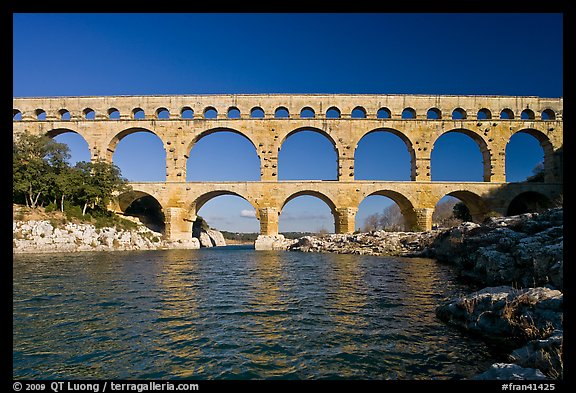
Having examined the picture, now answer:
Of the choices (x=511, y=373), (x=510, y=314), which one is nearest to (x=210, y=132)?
(x=510, y=314)

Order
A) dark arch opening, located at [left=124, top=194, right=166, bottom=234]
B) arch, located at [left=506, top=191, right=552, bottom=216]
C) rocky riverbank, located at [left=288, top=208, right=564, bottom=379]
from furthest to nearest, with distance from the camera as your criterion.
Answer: dark arch opening, located at [left=124, top=194, right=166, bottom=234] → arch, located at [left=506, top=191, right=552, bottom=216] → rocky riverbank, located at [left=288, top=208, right=564, bottom=379]

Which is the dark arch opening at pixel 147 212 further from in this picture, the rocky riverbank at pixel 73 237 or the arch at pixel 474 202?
the arch at pixel 474 202

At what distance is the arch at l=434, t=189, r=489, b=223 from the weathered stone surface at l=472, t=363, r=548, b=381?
2672cm

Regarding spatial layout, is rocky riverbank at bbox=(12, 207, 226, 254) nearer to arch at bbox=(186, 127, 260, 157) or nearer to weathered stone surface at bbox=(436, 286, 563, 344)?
arch at bbox=(186, 127, 260, 157)

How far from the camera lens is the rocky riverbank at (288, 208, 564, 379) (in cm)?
289

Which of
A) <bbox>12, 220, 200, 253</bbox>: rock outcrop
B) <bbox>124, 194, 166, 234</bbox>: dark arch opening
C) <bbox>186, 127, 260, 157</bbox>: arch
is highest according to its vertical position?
<bbox>186, 127, 260, 157</bbox>: arch

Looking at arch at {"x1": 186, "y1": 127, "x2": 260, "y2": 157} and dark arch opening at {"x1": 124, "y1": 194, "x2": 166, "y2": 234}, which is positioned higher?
arch at {"x1": 186, "y1": 127, "x2": 260, "y2": 157}

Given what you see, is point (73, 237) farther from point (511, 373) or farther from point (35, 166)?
point (511, 373)

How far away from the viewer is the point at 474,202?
91.8 ft

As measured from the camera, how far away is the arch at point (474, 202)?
26.8 m

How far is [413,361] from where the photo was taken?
3.43 m

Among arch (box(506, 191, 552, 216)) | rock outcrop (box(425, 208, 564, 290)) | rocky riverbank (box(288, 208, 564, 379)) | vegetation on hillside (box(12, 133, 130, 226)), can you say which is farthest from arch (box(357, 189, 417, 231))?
vegetation on hillside (box(12, 133, 130, 226))
